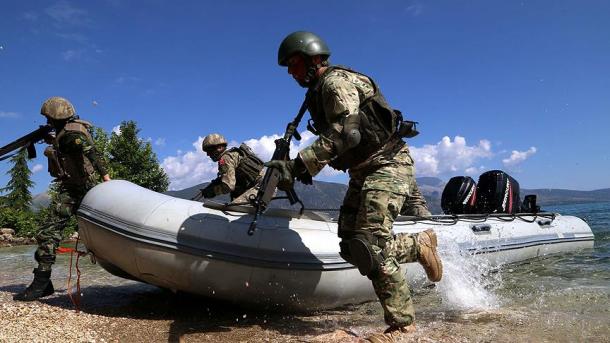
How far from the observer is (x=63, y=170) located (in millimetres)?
4516

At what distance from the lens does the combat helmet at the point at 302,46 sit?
3008 millimetres

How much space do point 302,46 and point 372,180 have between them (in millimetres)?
1004

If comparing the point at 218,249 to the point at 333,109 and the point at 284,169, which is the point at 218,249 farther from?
the point at 333,109

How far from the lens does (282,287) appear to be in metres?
3.50

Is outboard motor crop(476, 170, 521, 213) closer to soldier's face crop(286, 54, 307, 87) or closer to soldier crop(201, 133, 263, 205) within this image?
soldier crop(201, 133, 263, 205)

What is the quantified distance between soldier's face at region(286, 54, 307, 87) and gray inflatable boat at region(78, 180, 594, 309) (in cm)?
117

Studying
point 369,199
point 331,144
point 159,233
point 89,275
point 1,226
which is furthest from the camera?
point 1,226

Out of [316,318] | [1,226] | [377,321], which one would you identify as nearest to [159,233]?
[316,318]

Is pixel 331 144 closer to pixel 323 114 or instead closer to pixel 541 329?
pixel 323 114

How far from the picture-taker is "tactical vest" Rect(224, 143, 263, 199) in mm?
5711

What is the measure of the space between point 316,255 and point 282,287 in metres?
0.36

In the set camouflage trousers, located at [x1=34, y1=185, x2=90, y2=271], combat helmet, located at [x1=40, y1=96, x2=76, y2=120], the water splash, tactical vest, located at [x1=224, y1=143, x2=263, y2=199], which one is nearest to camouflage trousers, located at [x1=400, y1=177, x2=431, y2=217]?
the water splash

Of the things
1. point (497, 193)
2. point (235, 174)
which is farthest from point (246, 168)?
point (497, 193)

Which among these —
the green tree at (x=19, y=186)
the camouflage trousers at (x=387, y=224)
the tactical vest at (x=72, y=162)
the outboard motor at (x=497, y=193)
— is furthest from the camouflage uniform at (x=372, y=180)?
the green tree at (x=19, y=186)
